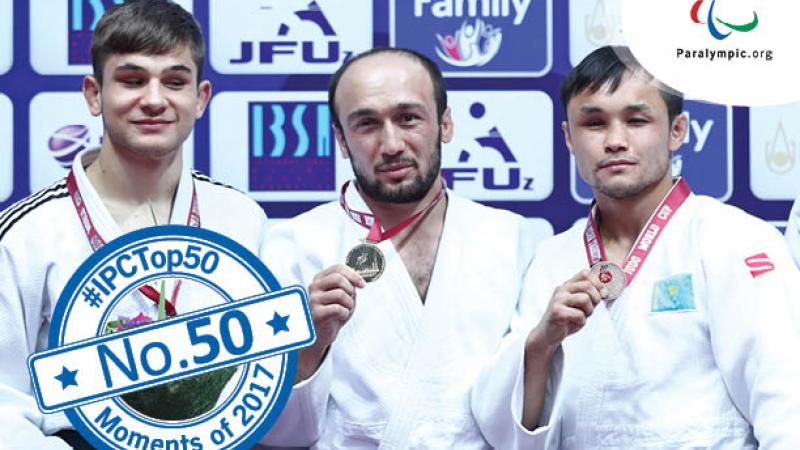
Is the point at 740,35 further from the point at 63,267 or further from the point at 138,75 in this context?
the point at 63,267

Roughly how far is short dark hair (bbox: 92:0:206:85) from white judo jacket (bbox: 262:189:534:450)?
20.4 inches

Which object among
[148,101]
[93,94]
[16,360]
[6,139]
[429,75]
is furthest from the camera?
[6,139]

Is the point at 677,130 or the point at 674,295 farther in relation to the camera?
the point at 677,130

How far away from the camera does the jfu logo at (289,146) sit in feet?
11.3

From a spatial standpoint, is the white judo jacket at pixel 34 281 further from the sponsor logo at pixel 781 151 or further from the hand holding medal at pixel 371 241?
the sponsor logo at pixel 781 151

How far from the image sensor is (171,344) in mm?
2600

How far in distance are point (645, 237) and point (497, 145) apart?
69cm

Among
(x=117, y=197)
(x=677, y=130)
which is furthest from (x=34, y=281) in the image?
(x=677, y=130)

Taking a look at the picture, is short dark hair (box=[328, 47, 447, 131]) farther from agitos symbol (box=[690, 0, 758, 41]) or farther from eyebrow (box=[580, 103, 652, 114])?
agitos symbol (box=[690, 0, 758, 41])

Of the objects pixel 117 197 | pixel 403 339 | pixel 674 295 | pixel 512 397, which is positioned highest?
pixel 117 197

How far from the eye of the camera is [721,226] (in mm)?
2803

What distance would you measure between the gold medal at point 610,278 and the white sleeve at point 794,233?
1.81 feet

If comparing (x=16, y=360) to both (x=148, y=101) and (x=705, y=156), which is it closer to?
(x=148, y=101)

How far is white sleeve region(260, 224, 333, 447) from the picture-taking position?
2824 millimetres
